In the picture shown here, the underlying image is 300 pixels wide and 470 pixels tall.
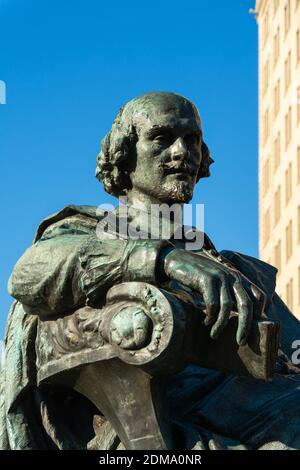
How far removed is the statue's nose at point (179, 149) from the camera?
6.75 m

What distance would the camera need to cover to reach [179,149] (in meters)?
6.76

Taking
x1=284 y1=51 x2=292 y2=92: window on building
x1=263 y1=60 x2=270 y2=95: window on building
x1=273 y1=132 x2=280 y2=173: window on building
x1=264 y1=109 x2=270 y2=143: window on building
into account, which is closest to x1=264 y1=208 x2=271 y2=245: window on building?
x1=273 y1=132 x2=280 y2=173: window on building

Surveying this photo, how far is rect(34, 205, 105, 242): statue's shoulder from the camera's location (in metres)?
6.75

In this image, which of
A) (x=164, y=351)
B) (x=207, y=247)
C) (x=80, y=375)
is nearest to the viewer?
(x=164, y=351)

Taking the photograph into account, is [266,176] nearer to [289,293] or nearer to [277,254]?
[277,254]

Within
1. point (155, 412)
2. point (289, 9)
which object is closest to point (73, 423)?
point (155, 412)

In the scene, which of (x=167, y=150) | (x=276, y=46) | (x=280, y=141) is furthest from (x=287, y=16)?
(x=167, y=150)

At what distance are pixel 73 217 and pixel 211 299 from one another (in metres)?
1.11

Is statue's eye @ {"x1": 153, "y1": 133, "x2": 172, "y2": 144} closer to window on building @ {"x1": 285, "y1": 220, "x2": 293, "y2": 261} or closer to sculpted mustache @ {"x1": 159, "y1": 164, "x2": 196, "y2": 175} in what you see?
sculpted mustache @ {"x1": 159, "y1": 164, "x2": 196, "y2": 175}

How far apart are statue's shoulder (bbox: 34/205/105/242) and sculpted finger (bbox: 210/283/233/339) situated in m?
1.00

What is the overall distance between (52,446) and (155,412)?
653 millimetres

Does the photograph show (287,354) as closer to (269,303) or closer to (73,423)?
(269,303)

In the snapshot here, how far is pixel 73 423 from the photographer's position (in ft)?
22.0

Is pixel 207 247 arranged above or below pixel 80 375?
above
